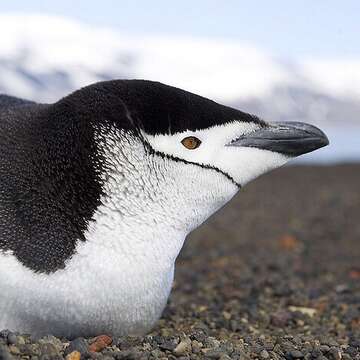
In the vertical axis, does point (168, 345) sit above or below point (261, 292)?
below

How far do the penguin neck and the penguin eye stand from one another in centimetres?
8

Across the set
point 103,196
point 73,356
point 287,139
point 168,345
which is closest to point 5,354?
point 73,356

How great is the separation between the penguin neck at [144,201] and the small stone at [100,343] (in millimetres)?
338

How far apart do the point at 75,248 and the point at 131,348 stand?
0.49 m

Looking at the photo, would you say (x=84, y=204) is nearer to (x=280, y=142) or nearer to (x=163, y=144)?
(x=163, y=144)

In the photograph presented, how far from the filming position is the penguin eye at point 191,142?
11.2ft

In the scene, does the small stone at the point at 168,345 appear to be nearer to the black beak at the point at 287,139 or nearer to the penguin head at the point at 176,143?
the penguin head at the point at 176,143

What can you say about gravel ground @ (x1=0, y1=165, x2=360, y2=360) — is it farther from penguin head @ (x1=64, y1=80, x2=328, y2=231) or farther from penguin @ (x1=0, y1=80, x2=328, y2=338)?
penguin head @ (x1=64, y1=80, x2=328, y2=231)

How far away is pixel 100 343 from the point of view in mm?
3150

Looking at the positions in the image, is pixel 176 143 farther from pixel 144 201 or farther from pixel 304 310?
pixel 304 310

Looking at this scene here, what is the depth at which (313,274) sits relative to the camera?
732 centimetres

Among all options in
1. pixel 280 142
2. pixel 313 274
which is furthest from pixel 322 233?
pixel 280 142

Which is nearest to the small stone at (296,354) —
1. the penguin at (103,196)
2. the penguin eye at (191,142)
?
the penguin at (103,196)

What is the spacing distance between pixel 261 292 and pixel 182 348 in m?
2.84
